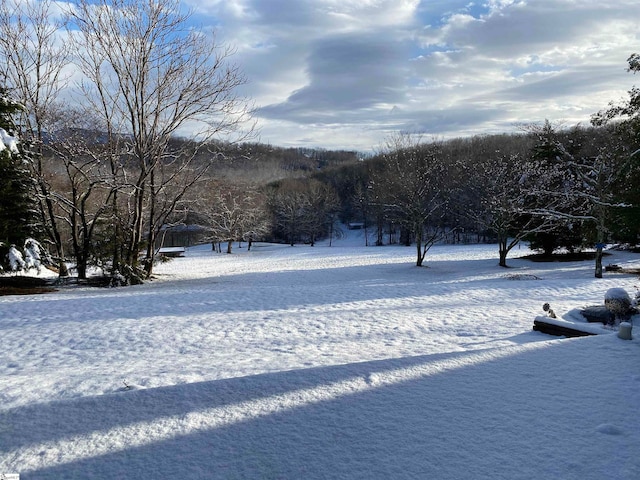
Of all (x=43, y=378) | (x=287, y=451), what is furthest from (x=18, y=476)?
(x=43, y=378)

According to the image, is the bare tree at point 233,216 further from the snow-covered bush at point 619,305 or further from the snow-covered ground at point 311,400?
the snow-covered bush at point 619,305

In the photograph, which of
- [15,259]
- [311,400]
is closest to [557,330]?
[311,400]

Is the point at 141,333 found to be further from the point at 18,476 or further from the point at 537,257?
the point at 537,257

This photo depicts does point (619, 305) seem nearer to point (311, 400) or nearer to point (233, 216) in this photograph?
point (311, 400)

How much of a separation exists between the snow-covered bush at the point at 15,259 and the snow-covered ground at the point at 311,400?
5.29m

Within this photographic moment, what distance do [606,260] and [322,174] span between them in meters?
74.0

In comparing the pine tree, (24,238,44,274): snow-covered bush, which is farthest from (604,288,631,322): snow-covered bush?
the pine tree

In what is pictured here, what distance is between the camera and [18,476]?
306 centimetres

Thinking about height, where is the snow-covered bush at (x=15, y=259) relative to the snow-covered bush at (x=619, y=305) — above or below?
above

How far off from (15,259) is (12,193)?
256 centimetres

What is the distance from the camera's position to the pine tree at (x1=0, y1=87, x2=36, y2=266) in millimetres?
13938

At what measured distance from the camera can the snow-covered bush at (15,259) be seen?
1338 centimetres

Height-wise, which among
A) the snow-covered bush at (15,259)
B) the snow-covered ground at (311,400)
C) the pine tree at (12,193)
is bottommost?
the snow-covered ground at (311,400)

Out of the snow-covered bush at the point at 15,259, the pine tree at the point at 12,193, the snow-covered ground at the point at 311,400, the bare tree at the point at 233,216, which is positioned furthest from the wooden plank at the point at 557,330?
the bare tree at the point at 233,216
